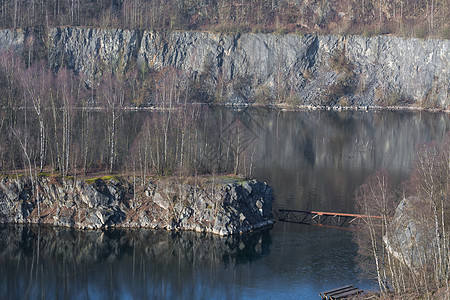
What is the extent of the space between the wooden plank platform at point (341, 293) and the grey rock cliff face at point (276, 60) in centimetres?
8928

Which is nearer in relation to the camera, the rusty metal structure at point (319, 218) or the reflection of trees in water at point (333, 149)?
the rusty metal structure at point (319, 218)

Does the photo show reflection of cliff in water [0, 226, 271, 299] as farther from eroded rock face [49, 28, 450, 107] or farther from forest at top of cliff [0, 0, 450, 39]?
forest at top of cliff [0, 0, 450, 39]

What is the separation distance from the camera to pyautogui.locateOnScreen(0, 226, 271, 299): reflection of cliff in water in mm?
35500

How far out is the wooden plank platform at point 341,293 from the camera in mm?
32906

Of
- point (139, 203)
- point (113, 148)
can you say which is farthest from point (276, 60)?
point (139, 203)

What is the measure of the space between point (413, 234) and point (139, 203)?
2058cm

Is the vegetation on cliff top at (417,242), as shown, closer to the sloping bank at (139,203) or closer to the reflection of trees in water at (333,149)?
the sloping bank at (139,203)

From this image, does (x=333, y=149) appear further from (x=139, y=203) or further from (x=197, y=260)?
(x=197, y=260)

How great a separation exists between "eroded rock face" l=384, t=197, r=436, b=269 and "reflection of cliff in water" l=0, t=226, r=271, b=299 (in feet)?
29.9

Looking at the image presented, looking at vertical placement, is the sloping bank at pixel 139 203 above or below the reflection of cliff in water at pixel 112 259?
above

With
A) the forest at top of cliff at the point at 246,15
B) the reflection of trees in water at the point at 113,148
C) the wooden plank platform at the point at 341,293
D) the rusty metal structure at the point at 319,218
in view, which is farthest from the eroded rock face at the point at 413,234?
the forest at top of cliff at the point at 246,15

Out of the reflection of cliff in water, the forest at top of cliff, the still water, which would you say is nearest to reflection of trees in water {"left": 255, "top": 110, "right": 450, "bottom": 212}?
the still water

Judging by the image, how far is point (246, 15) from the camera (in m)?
135

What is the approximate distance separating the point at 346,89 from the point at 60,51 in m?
58.7
